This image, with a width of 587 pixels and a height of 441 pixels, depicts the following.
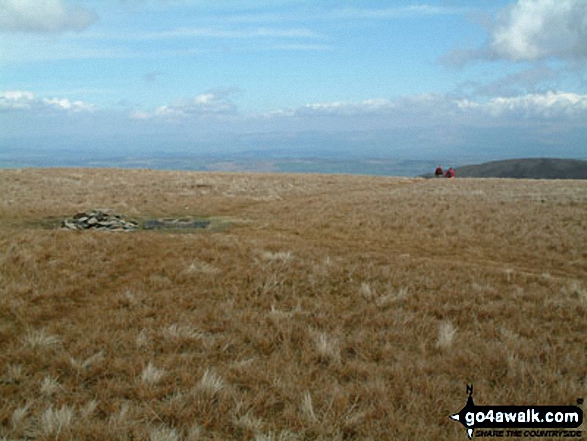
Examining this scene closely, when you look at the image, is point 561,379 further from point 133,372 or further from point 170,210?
point 170,210

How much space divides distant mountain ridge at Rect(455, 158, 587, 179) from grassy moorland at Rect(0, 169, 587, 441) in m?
170

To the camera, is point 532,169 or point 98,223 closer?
point 98,223

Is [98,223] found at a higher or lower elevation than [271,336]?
higher

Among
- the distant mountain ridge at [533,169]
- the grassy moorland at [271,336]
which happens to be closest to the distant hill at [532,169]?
the distant mountain ridge at [533,169]

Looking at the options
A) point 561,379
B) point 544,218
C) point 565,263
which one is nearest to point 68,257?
point 561,379

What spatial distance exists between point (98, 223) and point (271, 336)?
1375 centimetres

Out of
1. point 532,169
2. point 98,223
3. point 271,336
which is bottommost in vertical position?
point 271,336

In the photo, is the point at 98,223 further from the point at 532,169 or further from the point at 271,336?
the point at 532,169

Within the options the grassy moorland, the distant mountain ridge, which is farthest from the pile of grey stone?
the distant mountain ridge

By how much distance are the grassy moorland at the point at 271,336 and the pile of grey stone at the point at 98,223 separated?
236 centimetres

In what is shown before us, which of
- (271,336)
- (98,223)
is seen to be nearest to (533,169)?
(98,223)

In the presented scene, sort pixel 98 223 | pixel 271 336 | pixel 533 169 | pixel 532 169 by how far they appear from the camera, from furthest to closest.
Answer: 1. pixel 533 169
2. pixel 532 169
3. pixel 98 223
4. pixel 271 336

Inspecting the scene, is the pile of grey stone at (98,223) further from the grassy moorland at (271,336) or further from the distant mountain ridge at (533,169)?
the distant mountain ridge at (533,169)

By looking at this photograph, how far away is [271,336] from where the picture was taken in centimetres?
718
